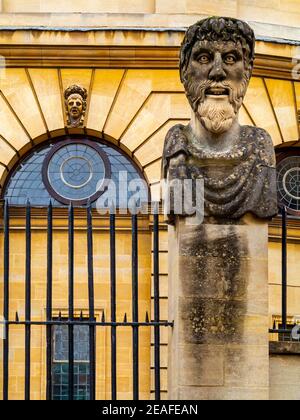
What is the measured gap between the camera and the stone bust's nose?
1383cm

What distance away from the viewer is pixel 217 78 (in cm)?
1387

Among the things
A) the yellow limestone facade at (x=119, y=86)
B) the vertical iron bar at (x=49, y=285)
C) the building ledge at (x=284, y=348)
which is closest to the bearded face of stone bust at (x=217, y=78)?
the vertical iron bar at (x=49, y=285)

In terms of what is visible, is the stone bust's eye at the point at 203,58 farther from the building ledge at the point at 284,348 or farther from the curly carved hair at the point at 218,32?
the building ledge at the point at 284,348

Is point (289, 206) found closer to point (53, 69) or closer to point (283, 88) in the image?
point (283, 88)

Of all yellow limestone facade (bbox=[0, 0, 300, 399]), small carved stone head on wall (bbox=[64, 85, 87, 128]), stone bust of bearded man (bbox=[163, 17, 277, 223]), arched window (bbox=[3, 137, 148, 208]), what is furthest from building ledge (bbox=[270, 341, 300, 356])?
small carved stone head on wall (bbox=[64, 85, 87, 128])

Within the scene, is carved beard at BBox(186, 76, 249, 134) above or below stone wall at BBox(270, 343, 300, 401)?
above

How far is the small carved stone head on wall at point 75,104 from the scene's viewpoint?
28.1 meters

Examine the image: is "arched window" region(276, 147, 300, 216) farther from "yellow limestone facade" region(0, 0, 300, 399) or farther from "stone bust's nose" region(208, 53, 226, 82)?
"stone bust's nose" region(208, 53, 226, 82)

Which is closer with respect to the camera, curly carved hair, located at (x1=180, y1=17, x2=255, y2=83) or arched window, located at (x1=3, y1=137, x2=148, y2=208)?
curly carved hair, located at (x1=180, y1=17, x2=255, y2=83)

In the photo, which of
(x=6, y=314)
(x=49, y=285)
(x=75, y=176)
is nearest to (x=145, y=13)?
(x=75, y=176)

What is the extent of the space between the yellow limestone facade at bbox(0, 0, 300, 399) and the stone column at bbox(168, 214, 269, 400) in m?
13.4

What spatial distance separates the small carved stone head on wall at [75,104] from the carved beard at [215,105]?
14.2 metres

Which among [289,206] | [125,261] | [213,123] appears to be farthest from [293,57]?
[213,123]

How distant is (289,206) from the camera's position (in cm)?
2894
